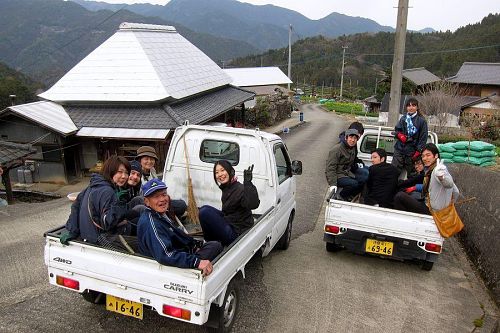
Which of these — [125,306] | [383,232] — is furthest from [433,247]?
[125,306]

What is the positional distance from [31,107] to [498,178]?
50.8ft

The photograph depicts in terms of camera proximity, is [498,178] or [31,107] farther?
[31,107]

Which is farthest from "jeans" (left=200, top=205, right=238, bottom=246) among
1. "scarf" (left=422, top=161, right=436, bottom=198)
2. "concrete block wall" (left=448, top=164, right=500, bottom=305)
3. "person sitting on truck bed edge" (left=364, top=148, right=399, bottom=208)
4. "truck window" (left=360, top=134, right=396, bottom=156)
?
"truck window" (left=360, top=134, right=396, bottom=156)

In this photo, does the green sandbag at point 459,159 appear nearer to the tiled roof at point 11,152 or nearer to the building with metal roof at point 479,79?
the tiled roof at point 11,152

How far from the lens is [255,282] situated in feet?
16.8

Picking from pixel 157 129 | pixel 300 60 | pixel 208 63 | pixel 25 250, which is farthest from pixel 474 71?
pixel 300 60

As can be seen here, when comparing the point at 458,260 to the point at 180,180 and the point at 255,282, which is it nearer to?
the point at 255,282

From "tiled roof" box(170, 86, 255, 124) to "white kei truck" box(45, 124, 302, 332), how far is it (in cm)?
964

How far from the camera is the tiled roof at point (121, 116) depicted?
14156 millimetres

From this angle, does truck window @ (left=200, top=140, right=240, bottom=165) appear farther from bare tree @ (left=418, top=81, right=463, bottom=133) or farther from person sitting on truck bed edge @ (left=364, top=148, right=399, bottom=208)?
bare tree @ (left=418, top=81, right=463, bottom=133)

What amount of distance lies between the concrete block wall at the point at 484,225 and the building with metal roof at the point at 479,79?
38127mm

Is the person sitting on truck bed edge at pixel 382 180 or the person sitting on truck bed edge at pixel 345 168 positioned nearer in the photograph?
the person sitting on truck bed edge at pixel 382 180

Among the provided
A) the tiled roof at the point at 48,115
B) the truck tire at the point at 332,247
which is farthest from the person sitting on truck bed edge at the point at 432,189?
the tiled roof at the point at 48,115

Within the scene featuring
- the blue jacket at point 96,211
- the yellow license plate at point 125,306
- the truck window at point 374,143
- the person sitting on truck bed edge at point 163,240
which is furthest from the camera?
the truck window at point 374,143
